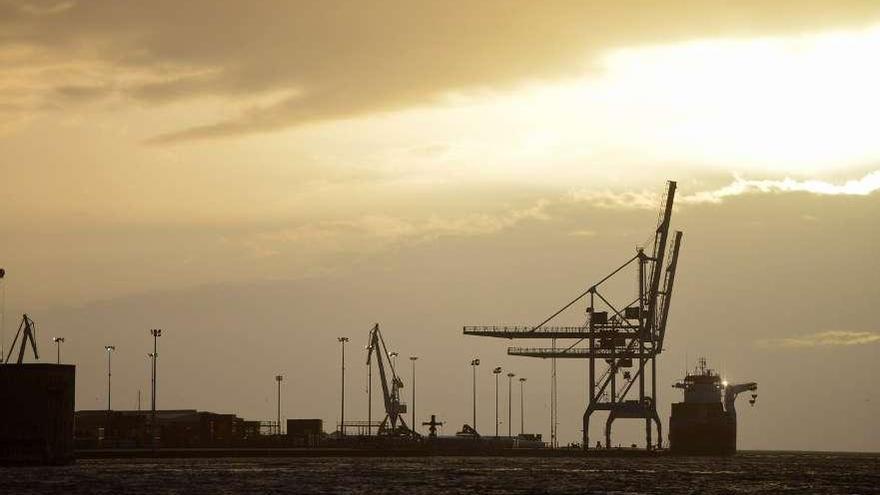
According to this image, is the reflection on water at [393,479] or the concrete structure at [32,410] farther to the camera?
the concrete structure at [32,410]

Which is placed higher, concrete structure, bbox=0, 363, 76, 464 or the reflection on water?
concrete structure, bbox=0, 363, 76, 464

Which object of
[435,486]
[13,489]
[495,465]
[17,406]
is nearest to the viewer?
[13,489]

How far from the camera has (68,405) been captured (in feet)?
433

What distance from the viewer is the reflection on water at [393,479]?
11581 centimetres

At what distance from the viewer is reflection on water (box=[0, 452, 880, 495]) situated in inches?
4560

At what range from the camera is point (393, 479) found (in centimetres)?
13175

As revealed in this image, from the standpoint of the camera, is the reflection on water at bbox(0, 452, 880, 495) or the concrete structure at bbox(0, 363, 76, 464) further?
the concrete structure at bbox(0, 363, 76, 464)

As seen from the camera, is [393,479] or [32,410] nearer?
[32,410]

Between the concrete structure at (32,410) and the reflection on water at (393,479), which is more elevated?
the concrete structure at (32,410)

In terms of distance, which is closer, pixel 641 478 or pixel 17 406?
pixel 17 406

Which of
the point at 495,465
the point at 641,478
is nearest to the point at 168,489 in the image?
the point at 641,478

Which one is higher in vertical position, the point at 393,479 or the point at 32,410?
the point at 32,410

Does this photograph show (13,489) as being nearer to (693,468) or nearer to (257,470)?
(257,470)

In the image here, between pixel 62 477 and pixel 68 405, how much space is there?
7.53 meters
